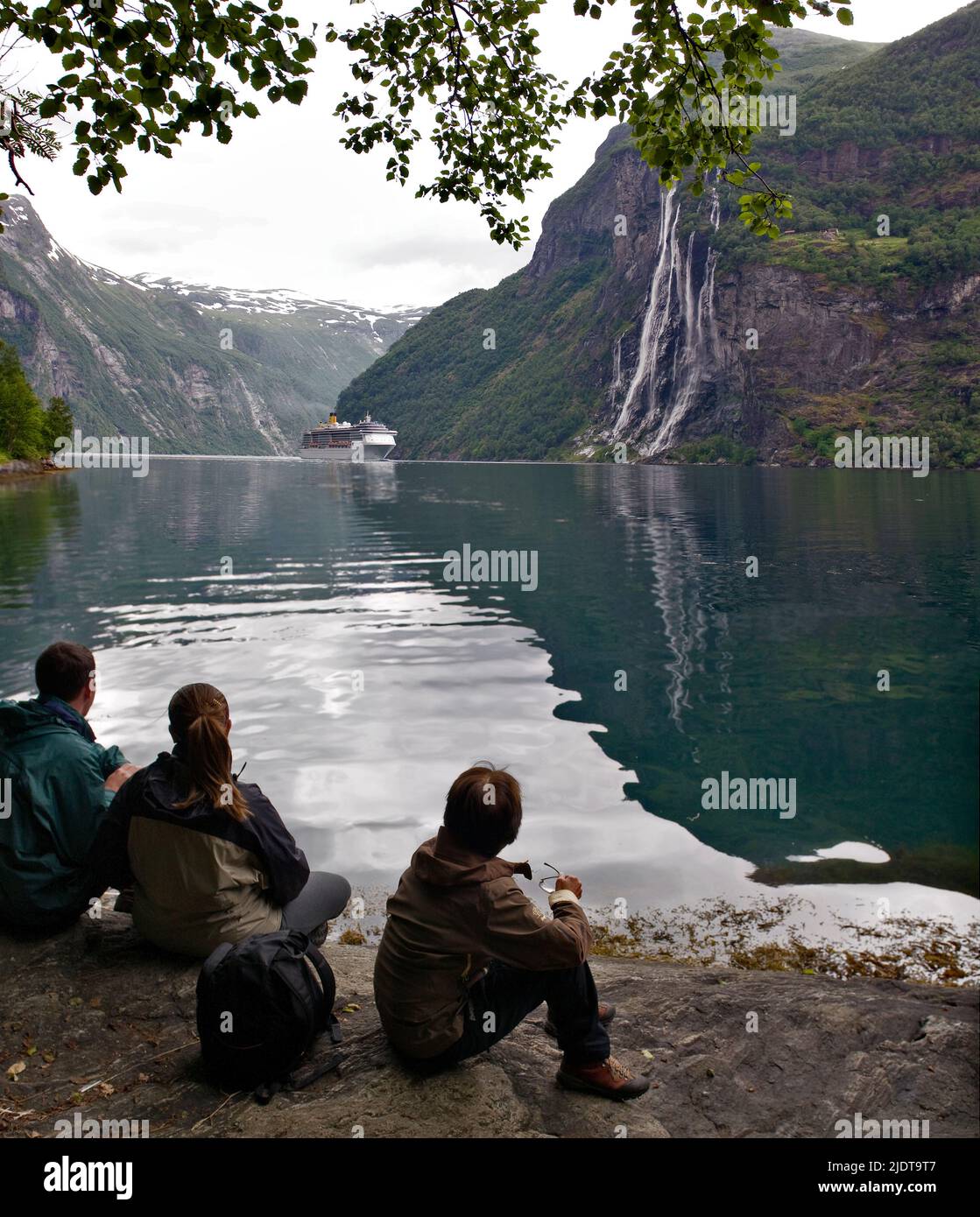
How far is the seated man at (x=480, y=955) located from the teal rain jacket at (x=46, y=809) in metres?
2.57

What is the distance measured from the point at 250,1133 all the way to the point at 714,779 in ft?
29.7

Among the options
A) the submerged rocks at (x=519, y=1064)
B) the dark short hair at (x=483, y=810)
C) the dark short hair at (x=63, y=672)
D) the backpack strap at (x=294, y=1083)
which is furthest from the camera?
the dark short hair at (x=63, y=672)

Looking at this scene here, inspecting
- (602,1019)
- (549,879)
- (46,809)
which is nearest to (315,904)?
(549,879)

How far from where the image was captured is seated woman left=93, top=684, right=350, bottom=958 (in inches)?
209

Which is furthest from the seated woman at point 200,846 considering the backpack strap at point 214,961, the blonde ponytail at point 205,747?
the backpack strap at point 214,961

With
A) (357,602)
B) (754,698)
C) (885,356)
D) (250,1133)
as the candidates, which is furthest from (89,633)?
(885,356)

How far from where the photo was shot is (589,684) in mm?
16969

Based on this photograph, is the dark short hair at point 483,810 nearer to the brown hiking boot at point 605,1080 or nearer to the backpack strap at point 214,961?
the brown hiking boot at point 605,1080

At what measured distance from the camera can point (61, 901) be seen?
20.3 feet

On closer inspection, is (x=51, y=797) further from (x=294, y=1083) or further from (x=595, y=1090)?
(x=595, y=1090)

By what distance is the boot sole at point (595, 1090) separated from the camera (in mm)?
4777

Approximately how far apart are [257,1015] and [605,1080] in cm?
190

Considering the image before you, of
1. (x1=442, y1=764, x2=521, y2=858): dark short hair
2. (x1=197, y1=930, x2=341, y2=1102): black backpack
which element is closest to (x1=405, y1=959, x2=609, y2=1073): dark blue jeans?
(x1=197, y1=930, x2=341, y2=1102): black backpack

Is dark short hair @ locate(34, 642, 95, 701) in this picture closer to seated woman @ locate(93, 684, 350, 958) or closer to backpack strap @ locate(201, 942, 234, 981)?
seated woman @ locate(93, 684, 350, 958)
